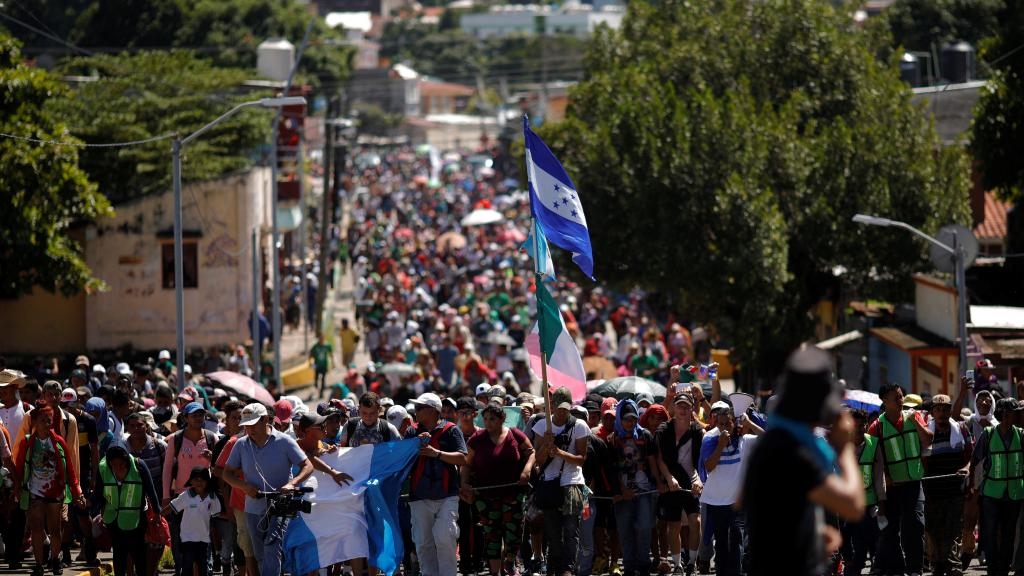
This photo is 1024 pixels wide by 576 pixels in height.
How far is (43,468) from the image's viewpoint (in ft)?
46.5

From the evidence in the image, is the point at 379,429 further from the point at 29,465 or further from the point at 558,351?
the point at 29,465

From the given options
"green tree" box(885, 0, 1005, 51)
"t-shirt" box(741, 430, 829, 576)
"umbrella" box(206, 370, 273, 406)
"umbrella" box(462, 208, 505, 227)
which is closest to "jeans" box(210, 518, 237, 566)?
"umbrella" box(206, 370, 273, 406)

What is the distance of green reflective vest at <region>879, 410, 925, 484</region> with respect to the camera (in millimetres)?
13516

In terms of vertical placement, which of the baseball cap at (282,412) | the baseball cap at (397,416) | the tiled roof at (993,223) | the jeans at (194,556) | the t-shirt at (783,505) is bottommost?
the tiled roof at (993,223)

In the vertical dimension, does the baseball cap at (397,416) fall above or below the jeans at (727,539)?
above

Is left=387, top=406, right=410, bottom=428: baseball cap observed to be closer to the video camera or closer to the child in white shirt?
the child in white shirt

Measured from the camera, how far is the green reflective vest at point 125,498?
1329cm

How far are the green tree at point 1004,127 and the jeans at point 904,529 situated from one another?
20.1 meters

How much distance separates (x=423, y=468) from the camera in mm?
13156

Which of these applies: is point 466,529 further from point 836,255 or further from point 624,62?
point 624,62

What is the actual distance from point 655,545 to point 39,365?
12.8 m

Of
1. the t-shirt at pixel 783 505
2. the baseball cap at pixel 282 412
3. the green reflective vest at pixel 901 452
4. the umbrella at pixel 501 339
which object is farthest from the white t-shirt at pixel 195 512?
the umbrella at pixel 501 339

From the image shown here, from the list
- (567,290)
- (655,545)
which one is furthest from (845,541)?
(567,290)

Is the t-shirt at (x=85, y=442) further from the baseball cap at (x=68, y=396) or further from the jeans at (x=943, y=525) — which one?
the jeans at (x=943, y=525)
